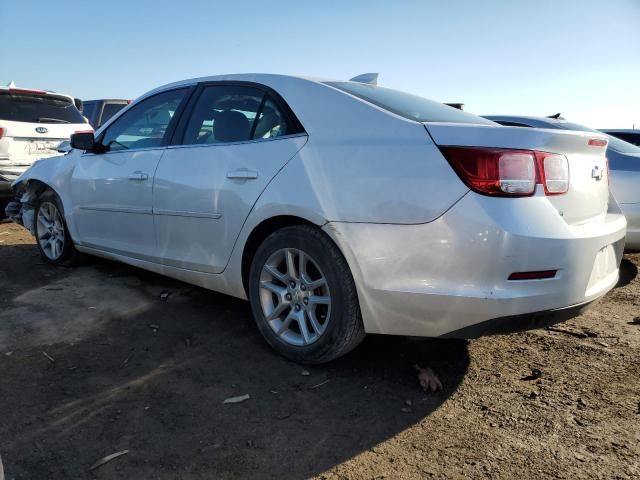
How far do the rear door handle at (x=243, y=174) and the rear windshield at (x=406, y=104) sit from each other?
69 cm

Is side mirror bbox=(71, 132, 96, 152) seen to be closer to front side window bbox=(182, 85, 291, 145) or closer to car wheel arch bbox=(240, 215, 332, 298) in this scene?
front side window bbox=(182, 85, 291, 145)

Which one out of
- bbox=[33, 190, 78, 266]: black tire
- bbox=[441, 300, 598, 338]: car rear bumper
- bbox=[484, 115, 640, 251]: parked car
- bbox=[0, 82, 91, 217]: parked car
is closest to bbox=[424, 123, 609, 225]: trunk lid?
bbox=[441, 300, 598, 338]: car rear bumper

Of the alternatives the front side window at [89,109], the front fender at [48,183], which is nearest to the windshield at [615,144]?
the front fender at [48,183]

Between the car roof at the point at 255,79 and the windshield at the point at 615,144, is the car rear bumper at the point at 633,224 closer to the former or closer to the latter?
the windshield at the point at 615,144

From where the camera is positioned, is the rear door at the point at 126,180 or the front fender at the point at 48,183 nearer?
the rear door at the point at 126,180

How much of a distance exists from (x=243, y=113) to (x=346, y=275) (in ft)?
4.34

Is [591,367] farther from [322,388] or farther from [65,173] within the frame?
[65,173]

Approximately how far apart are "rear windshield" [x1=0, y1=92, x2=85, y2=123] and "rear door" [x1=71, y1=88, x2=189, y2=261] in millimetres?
3602

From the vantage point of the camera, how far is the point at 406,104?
3008 millimetres

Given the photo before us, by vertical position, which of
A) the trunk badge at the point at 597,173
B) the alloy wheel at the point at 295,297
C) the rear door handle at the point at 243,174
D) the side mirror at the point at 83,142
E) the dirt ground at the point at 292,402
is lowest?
the dirt ground at the point at 292,402

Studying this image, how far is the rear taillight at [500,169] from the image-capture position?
7.50ft

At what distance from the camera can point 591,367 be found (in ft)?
9.73

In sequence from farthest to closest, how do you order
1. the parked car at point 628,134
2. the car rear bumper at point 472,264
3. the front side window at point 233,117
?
1. the parked car at point 628,134
2. the front side window at point 233,117
3. the car rear bumper at point 472,264

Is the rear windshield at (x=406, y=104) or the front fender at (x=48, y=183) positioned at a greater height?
the rear windshield at (x=406, y=104)
